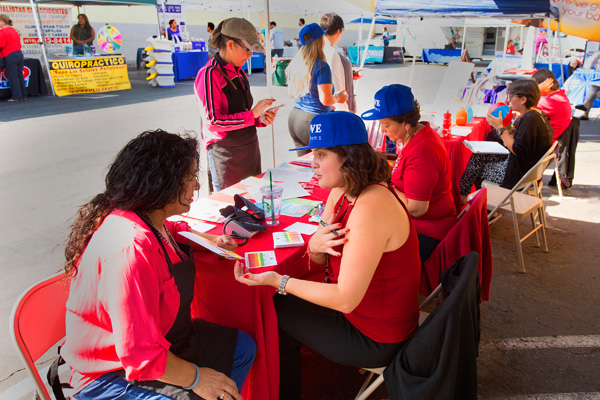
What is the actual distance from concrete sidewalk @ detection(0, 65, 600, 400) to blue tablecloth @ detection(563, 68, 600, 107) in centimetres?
149

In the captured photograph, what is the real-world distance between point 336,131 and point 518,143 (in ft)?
9.49

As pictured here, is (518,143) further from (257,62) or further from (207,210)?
(257,62)

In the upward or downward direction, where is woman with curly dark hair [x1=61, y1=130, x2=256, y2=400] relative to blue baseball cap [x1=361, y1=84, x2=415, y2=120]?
downward

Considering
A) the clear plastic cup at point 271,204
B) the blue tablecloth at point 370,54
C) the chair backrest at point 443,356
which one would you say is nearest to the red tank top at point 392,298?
the chair backrest at point 443,356

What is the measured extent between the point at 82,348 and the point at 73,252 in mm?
301

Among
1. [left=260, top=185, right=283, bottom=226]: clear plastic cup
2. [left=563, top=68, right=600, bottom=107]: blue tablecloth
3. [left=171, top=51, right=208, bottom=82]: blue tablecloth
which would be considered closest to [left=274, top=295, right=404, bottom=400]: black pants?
[left=260, top=185, right=283, bottom=226]: clear plastic cup

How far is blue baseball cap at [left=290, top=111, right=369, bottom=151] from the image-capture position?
1604 mm

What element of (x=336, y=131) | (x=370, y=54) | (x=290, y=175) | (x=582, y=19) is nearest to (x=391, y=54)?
(x=370, y=54)

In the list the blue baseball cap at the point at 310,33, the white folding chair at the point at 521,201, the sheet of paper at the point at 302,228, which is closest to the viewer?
the sheet of paper at the point at 302,228

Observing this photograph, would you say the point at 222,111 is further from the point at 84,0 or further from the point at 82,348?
the point at 84,0

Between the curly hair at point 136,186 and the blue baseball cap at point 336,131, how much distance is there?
52 centimetres

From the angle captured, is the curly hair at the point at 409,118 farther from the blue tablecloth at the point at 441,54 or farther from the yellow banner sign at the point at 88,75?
the blue tablecloth at the point at 441,54

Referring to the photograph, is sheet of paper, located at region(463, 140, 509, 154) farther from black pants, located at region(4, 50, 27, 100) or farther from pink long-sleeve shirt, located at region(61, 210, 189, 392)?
black pants, located at region(4, 50, 27, 100)

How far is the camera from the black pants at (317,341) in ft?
5.39
